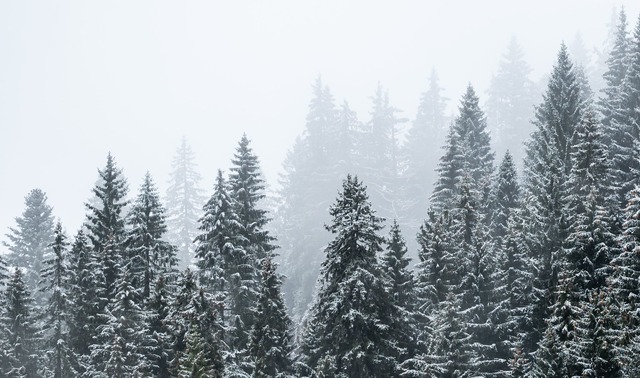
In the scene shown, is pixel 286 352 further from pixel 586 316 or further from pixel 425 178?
pixel 425 178

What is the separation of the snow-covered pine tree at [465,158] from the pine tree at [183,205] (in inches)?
1544

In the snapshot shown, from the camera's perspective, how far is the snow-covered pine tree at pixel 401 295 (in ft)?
116

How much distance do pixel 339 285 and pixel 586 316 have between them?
456 inches

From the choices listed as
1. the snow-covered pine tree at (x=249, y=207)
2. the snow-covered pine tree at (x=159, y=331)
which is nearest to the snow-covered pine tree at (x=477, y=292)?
the snow-covered pine tree at (x=249, y=207)

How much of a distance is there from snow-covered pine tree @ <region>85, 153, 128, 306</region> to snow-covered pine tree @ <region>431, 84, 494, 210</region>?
21811 mm

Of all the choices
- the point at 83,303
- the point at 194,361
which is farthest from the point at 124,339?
the point at 194,361

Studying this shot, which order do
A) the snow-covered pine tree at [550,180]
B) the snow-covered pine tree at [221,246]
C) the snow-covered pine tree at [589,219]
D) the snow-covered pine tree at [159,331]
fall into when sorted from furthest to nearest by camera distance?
1. the snow-covered pine tree at [221,246]
2. the snow-covered pine tree at [159,331]
3. the snow-covered pine tree at [550,180]
4. the snow-covered pine tree at [589,219]

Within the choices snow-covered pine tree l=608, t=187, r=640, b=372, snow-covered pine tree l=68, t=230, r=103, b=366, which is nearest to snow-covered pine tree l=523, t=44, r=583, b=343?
snow-covered pine tree l=608, t=187, r=640, b=372

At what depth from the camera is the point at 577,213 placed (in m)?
34.2

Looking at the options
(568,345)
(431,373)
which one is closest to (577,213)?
(568,345)

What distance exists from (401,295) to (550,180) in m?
10.7

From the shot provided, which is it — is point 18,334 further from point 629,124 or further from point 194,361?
point 629,124

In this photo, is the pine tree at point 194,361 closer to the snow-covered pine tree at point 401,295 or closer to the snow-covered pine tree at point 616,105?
the snow-covered pine tree at point 401,295

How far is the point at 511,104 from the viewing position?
90.0 metres
